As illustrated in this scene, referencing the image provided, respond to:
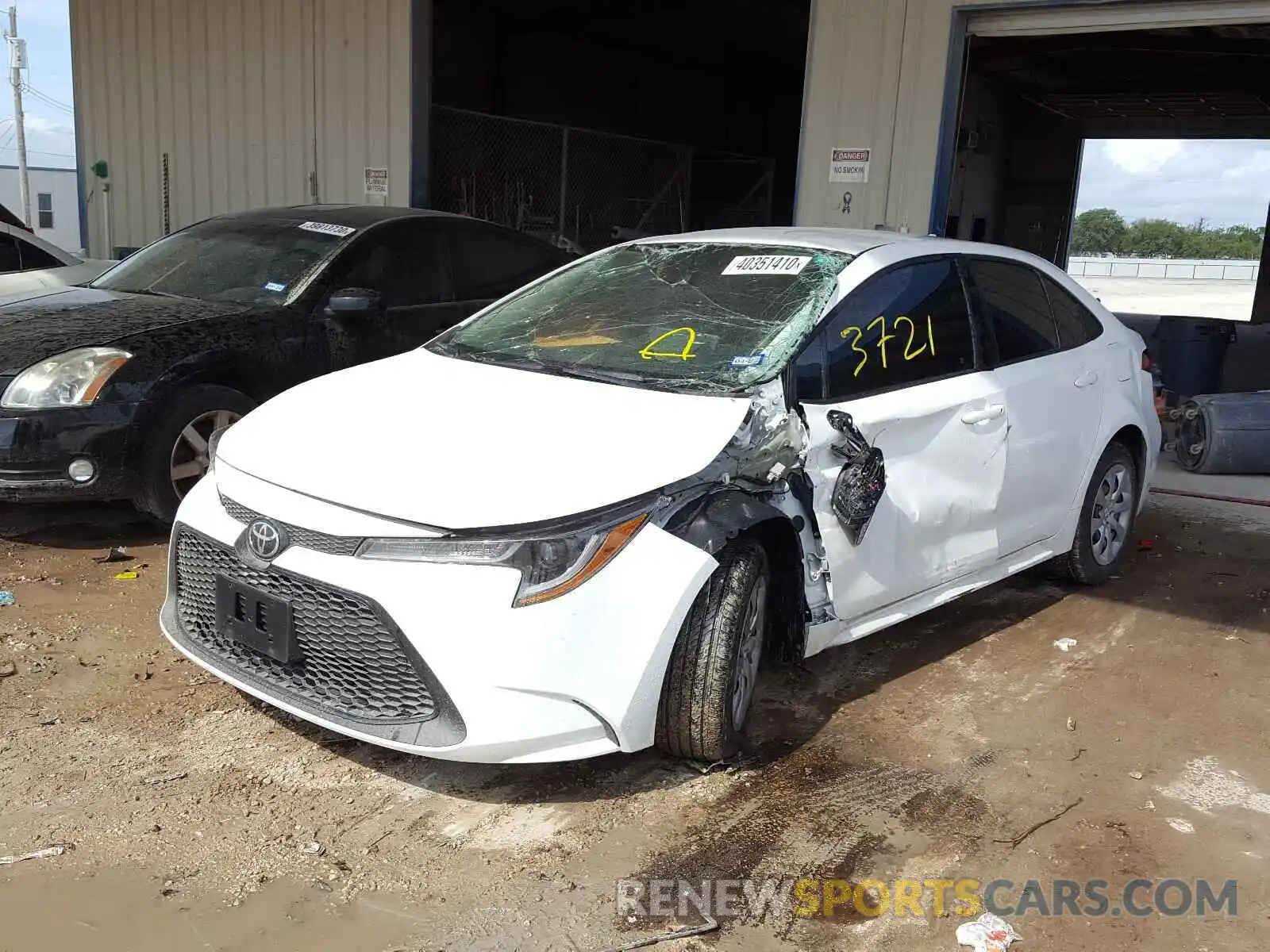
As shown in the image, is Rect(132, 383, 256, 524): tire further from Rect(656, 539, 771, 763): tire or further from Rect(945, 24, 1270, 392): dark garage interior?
Rect(945, 24, 1270, 392): dark garage interior

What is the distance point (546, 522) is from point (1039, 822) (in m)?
1.63

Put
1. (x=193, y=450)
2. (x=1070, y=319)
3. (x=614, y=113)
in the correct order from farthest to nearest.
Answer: (x=614, y=113), (x=193, y=450), (x=1070, y=319)

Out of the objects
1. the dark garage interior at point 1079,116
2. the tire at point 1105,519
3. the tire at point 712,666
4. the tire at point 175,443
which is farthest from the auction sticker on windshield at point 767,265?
the dark garage interior at point 1079,116

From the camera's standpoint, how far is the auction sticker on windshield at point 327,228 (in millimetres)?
6066

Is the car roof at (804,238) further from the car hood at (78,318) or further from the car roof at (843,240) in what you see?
the car hood at (78,318)

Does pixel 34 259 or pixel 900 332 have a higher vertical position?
pixel 900 332

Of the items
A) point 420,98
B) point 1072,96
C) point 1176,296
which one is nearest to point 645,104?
point 1072,96

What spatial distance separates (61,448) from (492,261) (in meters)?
2.66

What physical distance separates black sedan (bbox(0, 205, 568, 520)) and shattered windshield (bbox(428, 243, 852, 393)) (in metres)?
1.33

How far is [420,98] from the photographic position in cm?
1006

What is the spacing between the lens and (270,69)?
35.7 ft

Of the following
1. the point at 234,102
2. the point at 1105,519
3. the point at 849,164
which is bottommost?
the point at 1105,519

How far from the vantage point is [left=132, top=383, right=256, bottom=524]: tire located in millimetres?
5090

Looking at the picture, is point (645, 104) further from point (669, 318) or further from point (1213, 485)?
point (669, 318)
